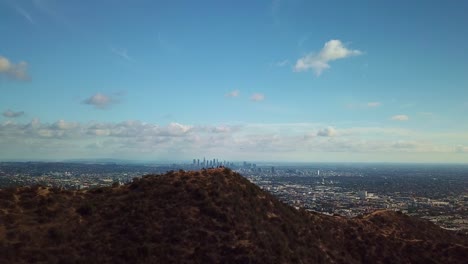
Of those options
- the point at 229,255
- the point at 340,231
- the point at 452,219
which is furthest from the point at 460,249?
the point at 452,219

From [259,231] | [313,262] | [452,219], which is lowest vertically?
[452,219]

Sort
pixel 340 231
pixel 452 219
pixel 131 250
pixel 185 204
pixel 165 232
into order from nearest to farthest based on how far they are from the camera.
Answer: pixel 131 250, pixel 165 232, pixel 185 204, pixel 340 231, pixel 452 219

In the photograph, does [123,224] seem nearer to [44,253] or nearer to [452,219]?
[44,253]

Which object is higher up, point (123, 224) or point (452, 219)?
point (123, 224)

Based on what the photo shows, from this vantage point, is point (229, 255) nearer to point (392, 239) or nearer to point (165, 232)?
point (165, 232)

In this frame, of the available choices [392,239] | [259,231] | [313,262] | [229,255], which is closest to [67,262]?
[229,255]

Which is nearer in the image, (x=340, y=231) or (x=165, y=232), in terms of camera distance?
(x=165, y=232)

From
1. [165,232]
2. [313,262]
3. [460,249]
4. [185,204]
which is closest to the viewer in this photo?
[165,232]
